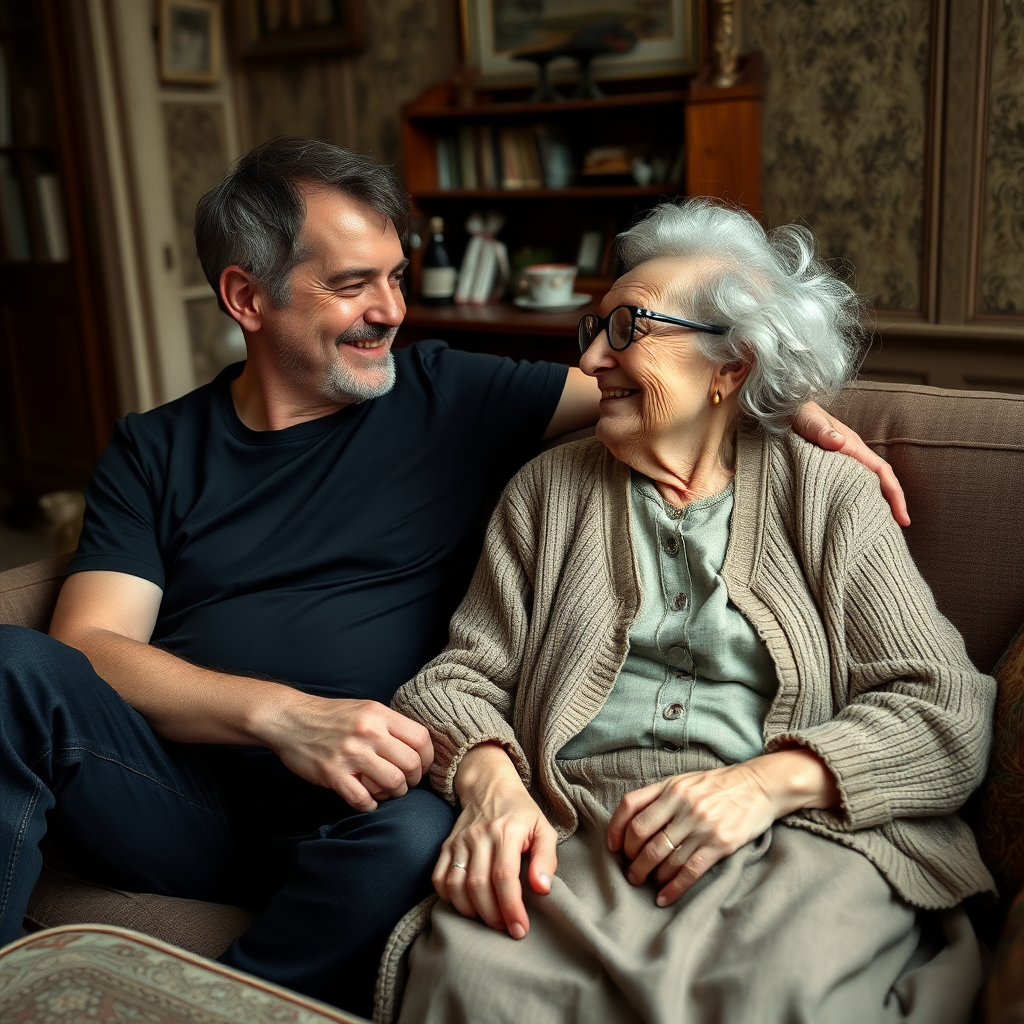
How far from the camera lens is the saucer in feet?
11.7

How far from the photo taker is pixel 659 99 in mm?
3365

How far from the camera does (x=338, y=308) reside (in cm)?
170


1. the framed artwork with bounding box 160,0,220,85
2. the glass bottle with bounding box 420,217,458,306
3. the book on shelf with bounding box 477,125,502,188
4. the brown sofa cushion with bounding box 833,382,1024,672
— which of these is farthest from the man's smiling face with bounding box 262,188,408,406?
the framed artwork with bounding box 160,0,220,85

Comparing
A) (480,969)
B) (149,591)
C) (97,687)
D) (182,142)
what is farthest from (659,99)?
(480,969)

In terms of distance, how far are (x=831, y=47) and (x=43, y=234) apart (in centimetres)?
326

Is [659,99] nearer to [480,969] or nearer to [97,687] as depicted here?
[97,687]

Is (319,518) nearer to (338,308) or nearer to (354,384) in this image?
(354,384)

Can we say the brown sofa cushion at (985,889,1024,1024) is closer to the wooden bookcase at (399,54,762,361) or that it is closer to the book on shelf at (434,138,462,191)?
the wooden bookcase at (399,54,762,361)

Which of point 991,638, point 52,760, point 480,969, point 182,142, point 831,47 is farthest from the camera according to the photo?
point 182,142

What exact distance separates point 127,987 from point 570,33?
11.3 feet

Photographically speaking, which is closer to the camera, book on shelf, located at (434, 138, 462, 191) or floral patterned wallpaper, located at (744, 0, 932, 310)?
floral patterned wallpaper, located at (744, 0, 932, 310)

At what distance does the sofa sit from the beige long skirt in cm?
27

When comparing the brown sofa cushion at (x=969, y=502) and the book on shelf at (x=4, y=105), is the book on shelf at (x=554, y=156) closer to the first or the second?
the book on shelf at (x=4, y=105)

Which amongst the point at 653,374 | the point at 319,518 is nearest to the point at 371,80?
the point at 319,518
